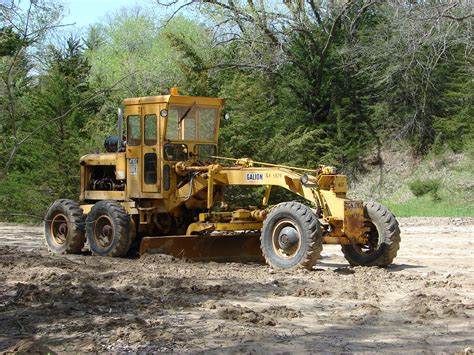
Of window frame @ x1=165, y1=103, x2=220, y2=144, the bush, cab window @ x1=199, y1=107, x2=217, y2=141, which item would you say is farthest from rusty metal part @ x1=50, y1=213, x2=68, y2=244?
the bush

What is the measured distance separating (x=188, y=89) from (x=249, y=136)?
2.27 metres

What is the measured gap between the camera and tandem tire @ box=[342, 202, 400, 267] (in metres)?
12.9

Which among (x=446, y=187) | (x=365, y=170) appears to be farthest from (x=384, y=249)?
(x=365, y=170)

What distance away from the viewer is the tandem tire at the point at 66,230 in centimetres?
1526

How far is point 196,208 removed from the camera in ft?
48.4

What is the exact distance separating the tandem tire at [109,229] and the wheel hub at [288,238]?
305cm

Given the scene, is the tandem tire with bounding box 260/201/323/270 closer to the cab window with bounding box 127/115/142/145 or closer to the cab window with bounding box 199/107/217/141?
→ the cab window with bounding box 199/107/217/141

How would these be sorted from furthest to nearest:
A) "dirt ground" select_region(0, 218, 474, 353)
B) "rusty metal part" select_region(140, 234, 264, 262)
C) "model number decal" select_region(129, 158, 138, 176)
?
"model number decal" select_region(129, 158, 138, 176), "rusty metal part" select_region(140, 234, 264, 262), "dirt ground" select_region(0, 218, 474, 353)

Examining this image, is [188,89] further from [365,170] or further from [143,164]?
[365,170]

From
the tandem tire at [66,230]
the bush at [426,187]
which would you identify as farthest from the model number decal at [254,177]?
the bush at [426,187]

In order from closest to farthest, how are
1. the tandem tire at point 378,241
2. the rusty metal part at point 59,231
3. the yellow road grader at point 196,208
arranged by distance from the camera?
the yellow road grader at point 196,208
the tandem tire at point 378,241
the rusty metal part at point 59,231

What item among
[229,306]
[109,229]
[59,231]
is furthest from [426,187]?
[229,306]

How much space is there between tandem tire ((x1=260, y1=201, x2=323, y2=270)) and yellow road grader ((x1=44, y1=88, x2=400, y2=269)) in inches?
0.6

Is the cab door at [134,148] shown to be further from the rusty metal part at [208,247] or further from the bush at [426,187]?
the bush at [426,187]
